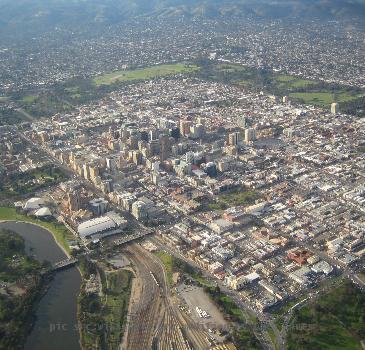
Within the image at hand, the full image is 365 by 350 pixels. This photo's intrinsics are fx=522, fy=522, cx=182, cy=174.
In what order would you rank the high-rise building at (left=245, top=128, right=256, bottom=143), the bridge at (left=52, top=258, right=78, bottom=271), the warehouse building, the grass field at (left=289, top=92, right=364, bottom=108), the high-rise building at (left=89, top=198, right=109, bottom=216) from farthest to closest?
the grass field at (left=289, top=92, right=364, bottom=108)
the high-rise building at (left=245, top=128, right=256, bottom=143)
the high-rise building at (left=89, top=198, right=109, bottom=216)
the warehouse building
the bridge at (left=52, top=258, right=78, bottom=271)

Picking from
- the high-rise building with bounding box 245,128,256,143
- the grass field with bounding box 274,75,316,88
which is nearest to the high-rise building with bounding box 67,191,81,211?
the high-rise building with bounding box 245,128,256,143

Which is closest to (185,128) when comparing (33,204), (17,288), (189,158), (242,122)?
(242,122)

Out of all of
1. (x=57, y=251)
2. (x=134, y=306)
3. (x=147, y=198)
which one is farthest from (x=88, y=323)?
(x=147, y=198)

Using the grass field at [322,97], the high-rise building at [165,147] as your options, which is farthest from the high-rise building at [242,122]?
the grass field at [322,97]

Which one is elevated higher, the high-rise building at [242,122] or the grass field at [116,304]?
the grass field at [116,304]

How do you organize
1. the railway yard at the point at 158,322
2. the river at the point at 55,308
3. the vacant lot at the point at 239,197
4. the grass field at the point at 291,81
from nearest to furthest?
1. the railway yard at the point at 158,322
2. the river at the point at 55,308
3. the vacant lot at the point at 239,197
4. the grass field at the point at 291,81

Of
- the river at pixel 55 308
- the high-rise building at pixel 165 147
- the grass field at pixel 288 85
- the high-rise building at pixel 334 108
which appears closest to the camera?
the river at pixel 55 308

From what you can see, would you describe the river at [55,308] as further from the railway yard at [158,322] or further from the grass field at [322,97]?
the grass field at [322,97]

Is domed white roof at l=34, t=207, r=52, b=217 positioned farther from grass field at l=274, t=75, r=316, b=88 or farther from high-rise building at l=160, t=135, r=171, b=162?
grass field at l=274, t=75, r=316, b=88
